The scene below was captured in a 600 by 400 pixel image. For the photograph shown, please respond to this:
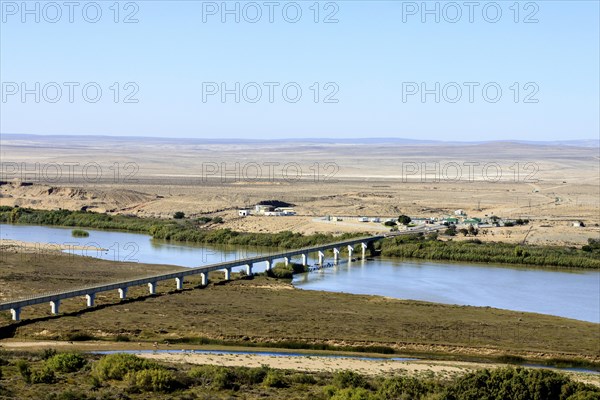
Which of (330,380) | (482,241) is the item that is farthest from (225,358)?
(482,241)

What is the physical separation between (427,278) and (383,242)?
1219cm

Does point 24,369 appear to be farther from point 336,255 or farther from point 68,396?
point 336,255

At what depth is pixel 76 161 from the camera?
184000 millimetres

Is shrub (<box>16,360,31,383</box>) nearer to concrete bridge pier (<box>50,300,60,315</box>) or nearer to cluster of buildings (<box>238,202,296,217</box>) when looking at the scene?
concrete bridge pier (<box>50,300,60,315</box>)

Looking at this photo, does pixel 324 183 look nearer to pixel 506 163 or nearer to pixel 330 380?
pixel 506 163

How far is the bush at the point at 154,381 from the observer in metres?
21.9

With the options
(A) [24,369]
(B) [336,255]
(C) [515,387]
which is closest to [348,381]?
(C) [515,387]

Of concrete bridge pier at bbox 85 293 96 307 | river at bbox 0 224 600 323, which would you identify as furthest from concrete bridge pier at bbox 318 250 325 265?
concrete bridge pier at bbox 85 293 96 307

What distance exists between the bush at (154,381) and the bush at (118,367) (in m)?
0.67

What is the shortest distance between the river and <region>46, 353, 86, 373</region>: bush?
17.8 metres

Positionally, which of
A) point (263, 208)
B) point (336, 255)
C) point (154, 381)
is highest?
point (263, 208)

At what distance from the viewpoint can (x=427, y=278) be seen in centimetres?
4538

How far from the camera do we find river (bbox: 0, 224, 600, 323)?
128ft

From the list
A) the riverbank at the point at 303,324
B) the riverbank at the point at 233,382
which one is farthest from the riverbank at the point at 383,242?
the riverbank at the point at 233,382
